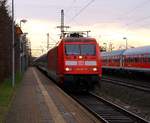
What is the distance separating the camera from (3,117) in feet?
48.6

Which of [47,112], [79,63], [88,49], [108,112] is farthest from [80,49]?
[47,112]

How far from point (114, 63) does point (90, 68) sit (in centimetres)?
3302

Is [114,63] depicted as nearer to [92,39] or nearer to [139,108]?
[92,39]

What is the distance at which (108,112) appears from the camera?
19766mm

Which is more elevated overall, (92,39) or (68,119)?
(92,39)

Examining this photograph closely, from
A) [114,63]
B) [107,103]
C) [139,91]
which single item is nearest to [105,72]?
[114,63]

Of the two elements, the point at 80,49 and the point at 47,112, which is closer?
the point at 47,112

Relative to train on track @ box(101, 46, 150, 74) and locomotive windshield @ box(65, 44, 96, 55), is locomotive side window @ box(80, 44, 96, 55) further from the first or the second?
train on track @ box(101, 46, 150, 74)

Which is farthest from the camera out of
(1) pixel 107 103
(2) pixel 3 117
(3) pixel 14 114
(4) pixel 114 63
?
(4) pixel 114 63

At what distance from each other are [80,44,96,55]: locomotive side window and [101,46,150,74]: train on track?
14550mm

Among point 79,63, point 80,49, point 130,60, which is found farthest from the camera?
point 130,60

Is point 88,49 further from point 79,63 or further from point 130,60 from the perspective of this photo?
point 130,60

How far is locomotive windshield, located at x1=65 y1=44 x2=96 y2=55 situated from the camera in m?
27.8

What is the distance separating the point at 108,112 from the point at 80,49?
870 centimetres
